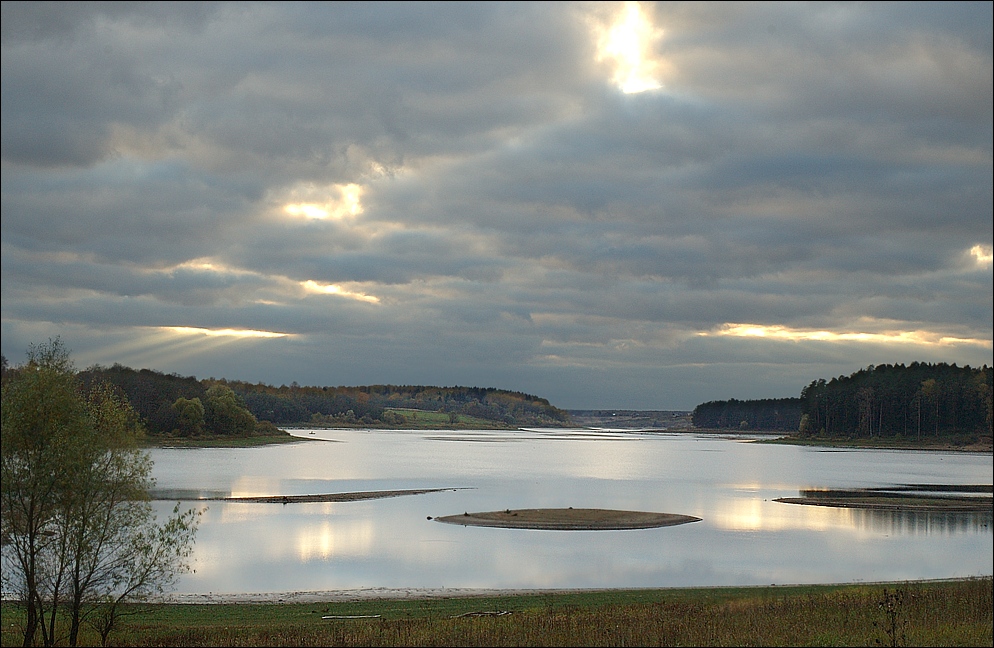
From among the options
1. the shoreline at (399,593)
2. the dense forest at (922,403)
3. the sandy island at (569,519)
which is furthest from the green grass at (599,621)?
the dense forest at (922,403)

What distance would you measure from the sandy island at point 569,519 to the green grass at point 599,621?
2191cm

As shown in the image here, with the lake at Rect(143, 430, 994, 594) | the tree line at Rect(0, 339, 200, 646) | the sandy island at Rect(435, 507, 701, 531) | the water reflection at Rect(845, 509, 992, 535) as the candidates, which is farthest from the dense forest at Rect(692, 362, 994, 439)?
the tree line at Rect(0, 339, 200, 646)

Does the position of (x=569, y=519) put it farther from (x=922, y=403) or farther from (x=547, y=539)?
(x=922, y=403)

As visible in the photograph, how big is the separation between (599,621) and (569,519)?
33.0 m

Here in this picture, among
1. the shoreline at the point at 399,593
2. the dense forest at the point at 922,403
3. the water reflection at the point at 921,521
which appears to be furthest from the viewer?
the dense forest at the point at 922,403

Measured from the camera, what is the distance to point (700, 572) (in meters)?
37.6

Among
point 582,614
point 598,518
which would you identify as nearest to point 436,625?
point 582,614

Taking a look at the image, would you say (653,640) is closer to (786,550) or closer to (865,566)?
(865,566)

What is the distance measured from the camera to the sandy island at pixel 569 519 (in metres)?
52.5

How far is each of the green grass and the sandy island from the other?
71.9 feet

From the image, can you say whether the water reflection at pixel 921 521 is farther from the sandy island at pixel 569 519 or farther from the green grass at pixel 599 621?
the green grass at pixel 599 621

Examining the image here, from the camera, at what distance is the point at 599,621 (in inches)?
885

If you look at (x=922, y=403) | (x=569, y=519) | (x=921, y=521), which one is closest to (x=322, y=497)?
(x=569, y=519)

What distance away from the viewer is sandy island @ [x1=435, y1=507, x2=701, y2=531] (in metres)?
52.5
